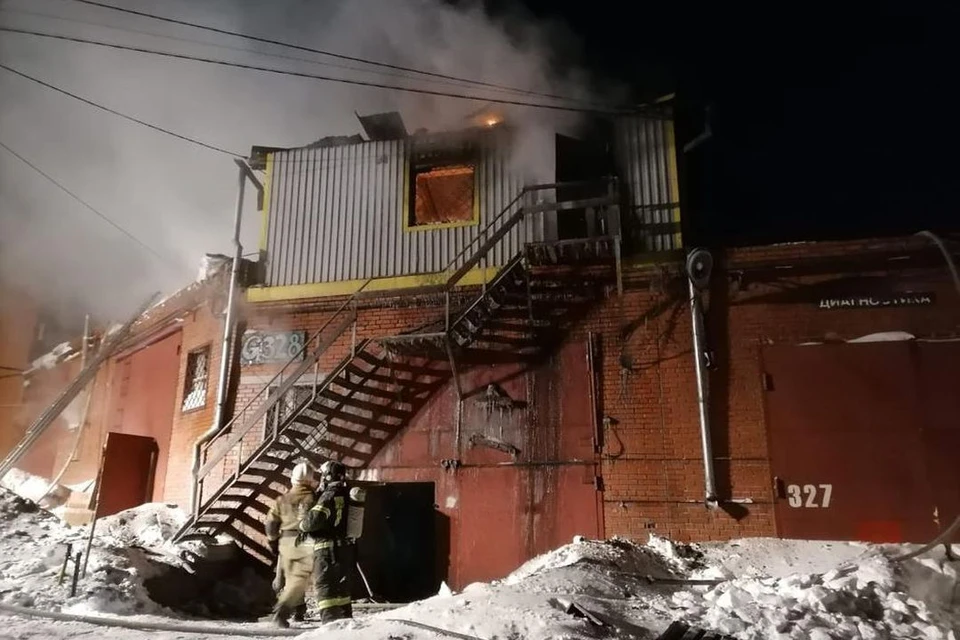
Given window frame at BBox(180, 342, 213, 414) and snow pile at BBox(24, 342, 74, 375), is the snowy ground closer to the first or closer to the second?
window frame at BBox(180, 342, 213, 414)

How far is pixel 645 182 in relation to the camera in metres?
11.5

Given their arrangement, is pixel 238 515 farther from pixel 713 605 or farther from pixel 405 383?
pixel 713 605

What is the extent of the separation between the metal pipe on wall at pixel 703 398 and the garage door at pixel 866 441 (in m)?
0.90

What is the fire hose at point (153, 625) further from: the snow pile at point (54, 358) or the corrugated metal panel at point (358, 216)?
the snow pile at point (54, 358)

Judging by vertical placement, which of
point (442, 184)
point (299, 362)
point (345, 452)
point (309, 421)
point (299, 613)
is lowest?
point (299, 613)

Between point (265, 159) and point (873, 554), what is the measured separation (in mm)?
12344

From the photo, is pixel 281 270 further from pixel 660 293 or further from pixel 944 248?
pixel 944 248

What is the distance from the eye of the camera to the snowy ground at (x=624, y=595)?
532cm

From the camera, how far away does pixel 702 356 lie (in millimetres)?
9984

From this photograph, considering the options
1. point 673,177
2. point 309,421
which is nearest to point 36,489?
point 309,421

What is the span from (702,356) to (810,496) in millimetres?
2492

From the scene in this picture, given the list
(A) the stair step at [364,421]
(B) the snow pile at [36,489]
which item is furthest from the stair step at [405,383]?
(B) the snow pile at [36,489]

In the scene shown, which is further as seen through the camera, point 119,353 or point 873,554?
point 119,353

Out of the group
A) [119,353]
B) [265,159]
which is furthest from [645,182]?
[119,353]
